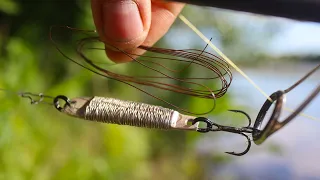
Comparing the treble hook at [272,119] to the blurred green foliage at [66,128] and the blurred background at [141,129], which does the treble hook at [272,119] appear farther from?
the blurred background at [141,129]

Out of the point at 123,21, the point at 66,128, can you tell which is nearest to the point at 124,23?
the point at 123,21

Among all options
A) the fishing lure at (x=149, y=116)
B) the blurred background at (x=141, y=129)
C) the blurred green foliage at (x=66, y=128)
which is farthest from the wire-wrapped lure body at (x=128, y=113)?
the blurred background at (x=141, y=129)

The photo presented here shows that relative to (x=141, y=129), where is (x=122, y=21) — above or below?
above

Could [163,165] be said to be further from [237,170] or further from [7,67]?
[7,67]

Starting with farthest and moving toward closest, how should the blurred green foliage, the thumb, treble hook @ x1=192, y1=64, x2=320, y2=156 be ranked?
the blurred green foliage
the thumb
treble hook @ x1=192, y1=64, x2=320, y2=156

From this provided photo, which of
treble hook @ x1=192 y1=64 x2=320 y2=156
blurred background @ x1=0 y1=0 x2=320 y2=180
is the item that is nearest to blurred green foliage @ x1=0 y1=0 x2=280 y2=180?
blurred background @ x1=0 y1=0 x2=320 y2=180

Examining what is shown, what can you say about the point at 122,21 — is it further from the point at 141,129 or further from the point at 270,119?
the point at 141,129

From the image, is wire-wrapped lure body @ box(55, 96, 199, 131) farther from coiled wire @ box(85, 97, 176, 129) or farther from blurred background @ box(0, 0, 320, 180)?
blurred background @ box(0, 0, 320, 180)
